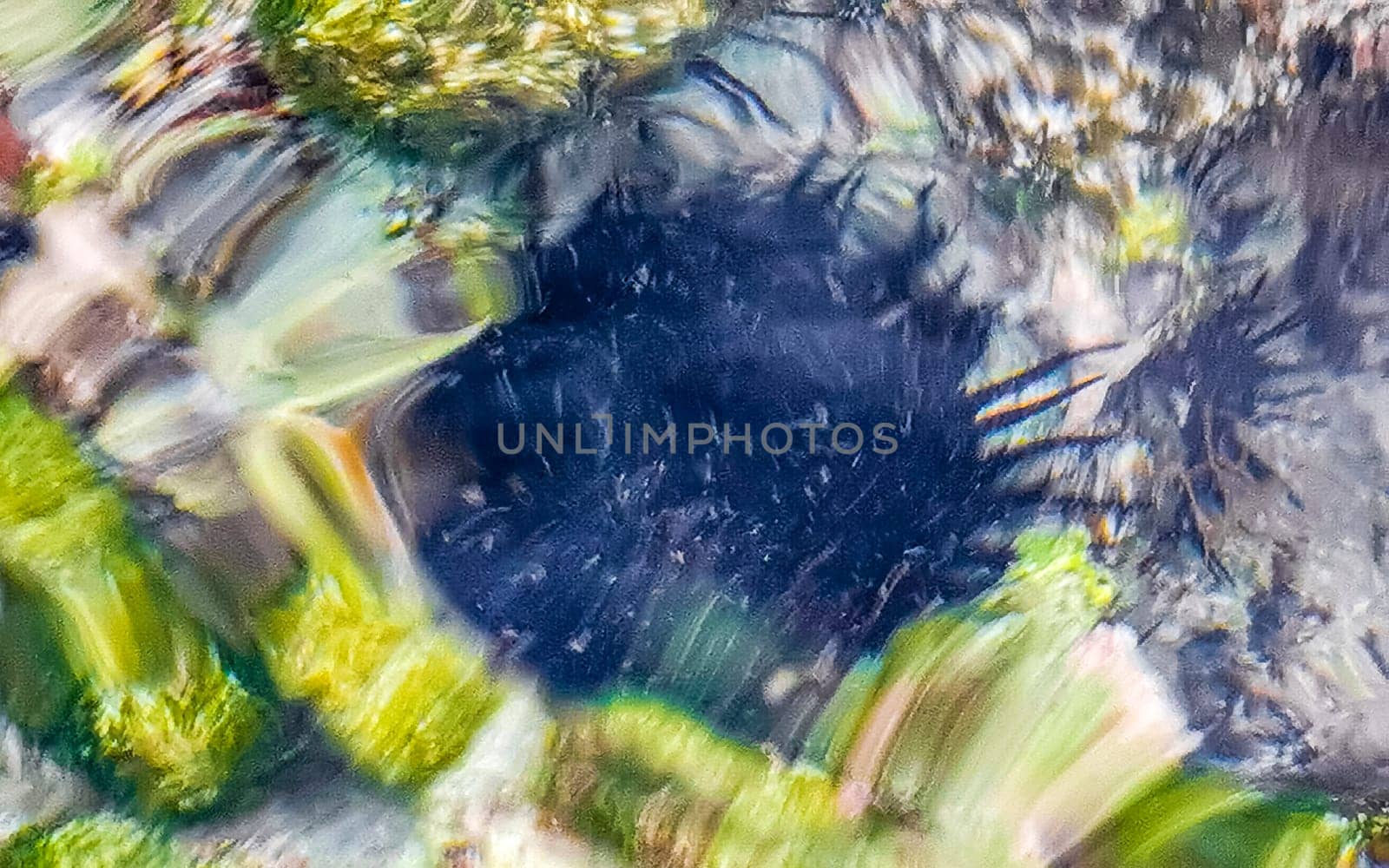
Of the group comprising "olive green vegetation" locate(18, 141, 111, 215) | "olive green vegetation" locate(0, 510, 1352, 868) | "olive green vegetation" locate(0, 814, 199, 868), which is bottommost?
"olive green vegetation" locate(0, 814, 199, 868)

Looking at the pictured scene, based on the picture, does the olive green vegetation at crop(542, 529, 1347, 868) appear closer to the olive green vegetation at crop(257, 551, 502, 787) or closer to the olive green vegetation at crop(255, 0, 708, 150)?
the olive green vegetation at crop(257, 551, 502, 787)

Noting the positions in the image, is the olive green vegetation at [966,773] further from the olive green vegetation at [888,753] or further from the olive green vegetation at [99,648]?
the olive green vegetation at [99,648]

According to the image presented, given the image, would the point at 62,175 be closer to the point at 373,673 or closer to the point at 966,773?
the point at 373,673

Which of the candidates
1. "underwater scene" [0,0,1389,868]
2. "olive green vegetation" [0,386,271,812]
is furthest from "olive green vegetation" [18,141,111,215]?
"olive green vegetation" [0,386,271,812]

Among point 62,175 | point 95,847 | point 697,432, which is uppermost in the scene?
point 62,175

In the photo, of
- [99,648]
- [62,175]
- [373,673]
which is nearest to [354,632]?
[373,673]

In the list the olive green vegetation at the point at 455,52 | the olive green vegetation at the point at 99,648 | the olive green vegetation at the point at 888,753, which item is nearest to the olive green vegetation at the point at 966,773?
the olive green vegetation at the point at 888,753

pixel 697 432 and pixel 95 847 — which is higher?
pixel 697 432

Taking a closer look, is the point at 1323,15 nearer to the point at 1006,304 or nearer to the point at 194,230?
the point at 1006,304
